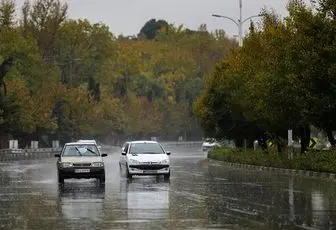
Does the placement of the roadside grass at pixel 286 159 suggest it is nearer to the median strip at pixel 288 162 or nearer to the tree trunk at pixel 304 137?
the median strip at pixel 288 162

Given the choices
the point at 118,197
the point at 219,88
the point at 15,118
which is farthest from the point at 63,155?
the point at 15,118

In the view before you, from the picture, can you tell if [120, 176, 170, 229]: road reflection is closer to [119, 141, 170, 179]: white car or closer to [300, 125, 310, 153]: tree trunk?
[119, 141, 170, 179]: white car

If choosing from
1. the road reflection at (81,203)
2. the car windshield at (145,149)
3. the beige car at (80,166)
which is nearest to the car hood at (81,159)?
the beige car at (80,166)

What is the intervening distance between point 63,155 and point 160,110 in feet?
360

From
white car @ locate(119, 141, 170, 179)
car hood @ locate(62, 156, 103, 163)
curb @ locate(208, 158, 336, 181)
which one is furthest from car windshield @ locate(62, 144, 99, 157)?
curb @ locate(208, 158, 336, 181)

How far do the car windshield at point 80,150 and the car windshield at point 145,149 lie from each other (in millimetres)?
3529

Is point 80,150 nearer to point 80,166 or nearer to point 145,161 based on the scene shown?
point 80,166

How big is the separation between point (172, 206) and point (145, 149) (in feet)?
51.3

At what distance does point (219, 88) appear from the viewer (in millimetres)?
55438

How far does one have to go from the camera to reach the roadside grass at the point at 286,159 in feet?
119

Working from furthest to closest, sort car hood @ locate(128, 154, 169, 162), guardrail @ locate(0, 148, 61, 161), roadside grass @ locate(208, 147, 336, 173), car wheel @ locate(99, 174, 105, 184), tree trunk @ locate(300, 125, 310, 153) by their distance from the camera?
1. guardrail @ locate(0, 148, 61, 161)
2. tree trunk @ locate(300, 125, 310, 153)
3. roadside grass @ locate(208, 147, 336, 173)
4. car hood @ locate(128, 154, 169, 162)
5. car wheel @ locate(99, 174, 105, 184)

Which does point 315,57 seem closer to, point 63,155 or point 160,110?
point 63,155

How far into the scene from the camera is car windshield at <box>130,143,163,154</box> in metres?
35.4

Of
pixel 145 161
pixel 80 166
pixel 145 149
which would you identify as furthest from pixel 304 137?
pixel 80 166
